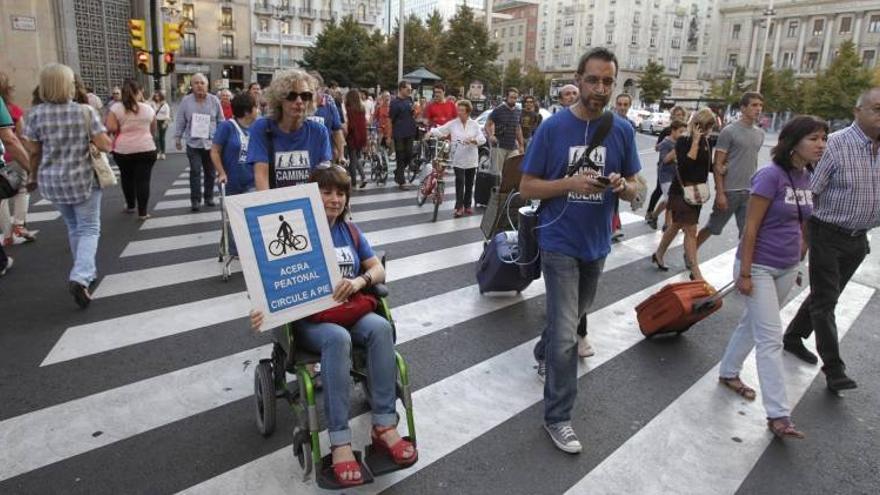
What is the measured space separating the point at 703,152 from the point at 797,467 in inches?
156

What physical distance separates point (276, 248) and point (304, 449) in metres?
0.99

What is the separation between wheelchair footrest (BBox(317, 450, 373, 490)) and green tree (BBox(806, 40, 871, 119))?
155 feet

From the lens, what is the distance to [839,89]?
40.5 m

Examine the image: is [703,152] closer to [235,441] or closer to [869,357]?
[869,357]

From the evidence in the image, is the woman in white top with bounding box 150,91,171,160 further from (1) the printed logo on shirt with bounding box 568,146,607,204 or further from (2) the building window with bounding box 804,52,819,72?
(2) the building window with bounding box 804,52,819,72

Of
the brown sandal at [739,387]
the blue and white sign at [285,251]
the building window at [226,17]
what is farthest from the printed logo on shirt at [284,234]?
the building window at [226,17]

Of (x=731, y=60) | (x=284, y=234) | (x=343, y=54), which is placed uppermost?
(x=731, y=60)

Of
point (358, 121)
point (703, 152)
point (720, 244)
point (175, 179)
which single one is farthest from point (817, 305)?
point (175, 179)

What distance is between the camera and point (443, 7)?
139125 mm

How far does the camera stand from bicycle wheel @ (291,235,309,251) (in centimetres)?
293

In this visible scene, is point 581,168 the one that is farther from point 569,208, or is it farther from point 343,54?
point 343,54

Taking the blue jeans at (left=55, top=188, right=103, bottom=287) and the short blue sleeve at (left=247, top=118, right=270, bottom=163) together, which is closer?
the short blue sleeve at (left=247, top=118, right=270, bottom=163)

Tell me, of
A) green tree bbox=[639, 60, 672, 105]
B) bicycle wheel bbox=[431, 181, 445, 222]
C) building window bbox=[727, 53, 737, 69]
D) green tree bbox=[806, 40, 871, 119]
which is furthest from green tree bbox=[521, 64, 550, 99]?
bicycle wheel bbox=[431, 181, 445, 222]

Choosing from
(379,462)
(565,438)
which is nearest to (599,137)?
(565,438)
